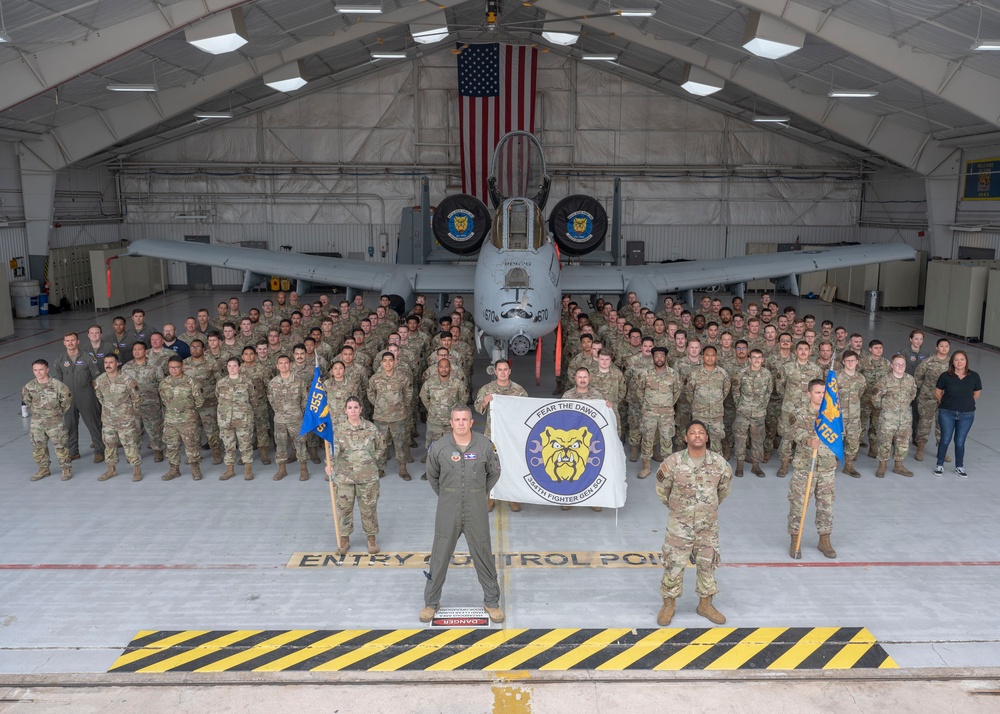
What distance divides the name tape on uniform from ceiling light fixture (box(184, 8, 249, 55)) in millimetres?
9298

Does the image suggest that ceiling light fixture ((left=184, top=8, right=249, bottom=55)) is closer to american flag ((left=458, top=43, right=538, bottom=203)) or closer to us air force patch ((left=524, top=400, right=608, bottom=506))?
us air force patch ((left=524, top=400, right=608, bottom=506))

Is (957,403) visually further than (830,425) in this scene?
Yes

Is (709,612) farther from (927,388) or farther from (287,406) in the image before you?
(927,388)

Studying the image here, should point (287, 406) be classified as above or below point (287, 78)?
below

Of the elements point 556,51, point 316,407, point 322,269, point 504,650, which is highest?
point 556,51

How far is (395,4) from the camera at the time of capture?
781 inches

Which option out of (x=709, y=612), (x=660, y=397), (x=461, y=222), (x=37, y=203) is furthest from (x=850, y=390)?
(x=37, y=203)

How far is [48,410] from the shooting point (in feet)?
29.6

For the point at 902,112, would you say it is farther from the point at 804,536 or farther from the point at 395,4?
the point at 804,536

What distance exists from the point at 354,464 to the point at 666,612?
Answer: 3025 millimetres

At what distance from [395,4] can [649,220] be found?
13215 mm

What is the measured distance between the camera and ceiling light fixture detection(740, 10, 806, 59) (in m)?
12.6

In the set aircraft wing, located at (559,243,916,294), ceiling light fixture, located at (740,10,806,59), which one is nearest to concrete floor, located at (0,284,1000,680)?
aircraft wing, located at (559,243,916,294)

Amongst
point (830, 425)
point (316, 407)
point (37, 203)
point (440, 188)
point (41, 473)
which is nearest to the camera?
point (830, 425)
